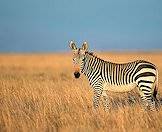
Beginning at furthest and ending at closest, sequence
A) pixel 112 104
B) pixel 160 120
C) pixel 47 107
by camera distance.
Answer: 1. pixel 112 104
2. pixel 47 107
3. pixel 160 120

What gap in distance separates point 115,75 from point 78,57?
1.13 m

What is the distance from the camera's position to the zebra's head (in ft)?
30.1

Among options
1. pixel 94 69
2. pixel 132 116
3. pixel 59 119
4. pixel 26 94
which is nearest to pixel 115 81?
pixel 94 69

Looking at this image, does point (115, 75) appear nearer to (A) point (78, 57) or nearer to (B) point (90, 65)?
(B) point (90, 65)

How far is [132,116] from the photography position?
26.3 feet

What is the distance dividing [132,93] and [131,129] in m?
5.10

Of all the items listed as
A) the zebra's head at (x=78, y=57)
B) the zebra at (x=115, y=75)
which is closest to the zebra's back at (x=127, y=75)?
the zebra at (x=115, y=75)

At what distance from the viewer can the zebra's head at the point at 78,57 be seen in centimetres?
917

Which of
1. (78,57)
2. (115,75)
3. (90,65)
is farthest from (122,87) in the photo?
(78,57)

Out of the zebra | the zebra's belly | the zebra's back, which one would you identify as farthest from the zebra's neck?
the zebra's belly

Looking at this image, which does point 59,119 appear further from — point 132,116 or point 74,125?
point 132,116

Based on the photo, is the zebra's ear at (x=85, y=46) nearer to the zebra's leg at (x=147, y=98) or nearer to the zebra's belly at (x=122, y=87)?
the zebra's belly at (x=122, y=87)

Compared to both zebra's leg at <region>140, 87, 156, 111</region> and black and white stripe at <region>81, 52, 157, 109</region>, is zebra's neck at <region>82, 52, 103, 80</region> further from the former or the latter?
zebra's leg at <region>140, 87, 156, 111</region>

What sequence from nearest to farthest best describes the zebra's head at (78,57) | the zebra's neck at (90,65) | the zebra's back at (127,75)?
the zebra's back at (127,75) → the zebra's head at (78,57) → the zebra's neck at (90,65)
